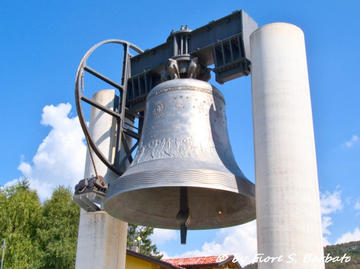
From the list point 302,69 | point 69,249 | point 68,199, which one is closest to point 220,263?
point 69,249

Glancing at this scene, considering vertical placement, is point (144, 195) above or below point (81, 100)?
below

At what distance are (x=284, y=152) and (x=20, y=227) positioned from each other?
77.3 feet

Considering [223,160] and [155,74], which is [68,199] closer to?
[155,74]

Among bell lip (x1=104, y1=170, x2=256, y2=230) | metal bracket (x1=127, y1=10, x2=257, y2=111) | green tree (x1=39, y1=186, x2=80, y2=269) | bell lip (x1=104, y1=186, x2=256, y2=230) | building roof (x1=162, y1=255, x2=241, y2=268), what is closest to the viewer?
bell lip (x1=104, y1=170, x2=256, y2=230)

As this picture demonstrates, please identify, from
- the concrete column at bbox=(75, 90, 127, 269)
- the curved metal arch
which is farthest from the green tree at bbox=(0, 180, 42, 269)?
the curved metal arch

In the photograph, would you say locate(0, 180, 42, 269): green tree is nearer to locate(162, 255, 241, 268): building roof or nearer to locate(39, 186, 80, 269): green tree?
locate(39, 186, 80, 269): green tree

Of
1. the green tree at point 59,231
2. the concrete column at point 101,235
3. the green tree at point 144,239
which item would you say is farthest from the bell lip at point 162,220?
the green tree at point 144,239

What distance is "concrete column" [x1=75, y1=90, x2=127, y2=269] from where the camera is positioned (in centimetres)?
1241

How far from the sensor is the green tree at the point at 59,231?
27.8 metres

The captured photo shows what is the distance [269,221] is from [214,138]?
2.16 m

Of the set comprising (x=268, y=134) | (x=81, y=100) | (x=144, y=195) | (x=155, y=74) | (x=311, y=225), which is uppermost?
(x=155, y=74)

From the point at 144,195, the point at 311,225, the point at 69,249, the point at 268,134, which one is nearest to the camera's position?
the point at 311,225

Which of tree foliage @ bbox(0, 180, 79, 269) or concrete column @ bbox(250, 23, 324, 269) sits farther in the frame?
tree foliage @ bbox(0, 180, 79, 269)

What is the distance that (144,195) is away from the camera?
10.7m
